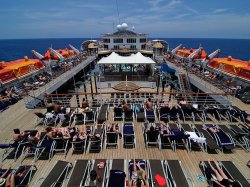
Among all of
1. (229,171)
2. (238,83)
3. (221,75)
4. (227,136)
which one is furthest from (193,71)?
(229,171)

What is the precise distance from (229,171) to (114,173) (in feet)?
12.4

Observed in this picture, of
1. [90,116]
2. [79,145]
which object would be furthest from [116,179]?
[90,116]

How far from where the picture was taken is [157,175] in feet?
19.1

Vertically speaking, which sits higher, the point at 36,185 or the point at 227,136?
the point at 227,136

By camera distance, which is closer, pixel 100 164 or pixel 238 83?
pixel 100 164

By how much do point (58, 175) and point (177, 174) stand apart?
379 cm

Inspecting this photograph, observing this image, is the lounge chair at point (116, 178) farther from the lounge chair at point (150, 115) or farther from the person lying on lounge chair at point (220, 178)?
the lounge chair at point (150, 115)

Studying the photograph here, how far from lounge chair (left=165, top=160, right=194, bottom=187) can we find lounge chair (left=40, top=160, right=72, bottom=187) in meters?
3.45

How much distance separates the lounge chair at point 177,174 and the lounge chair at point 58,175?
3.45 metres

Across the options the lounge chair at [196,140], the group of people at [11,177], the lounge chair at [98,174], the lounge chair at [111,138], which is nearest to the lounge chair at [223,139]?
the lounge chair at [196,140]

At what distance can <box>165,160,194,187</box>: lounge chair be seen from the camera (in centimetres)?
557

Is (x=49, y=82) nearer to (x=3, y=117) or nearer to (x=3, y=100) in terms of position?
(x=3, y=100)

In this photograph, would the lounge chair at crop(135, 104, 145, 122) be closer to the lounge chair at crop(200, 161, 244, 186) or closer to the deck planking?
the deck planking

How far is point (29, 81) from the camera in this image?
69.4ft
